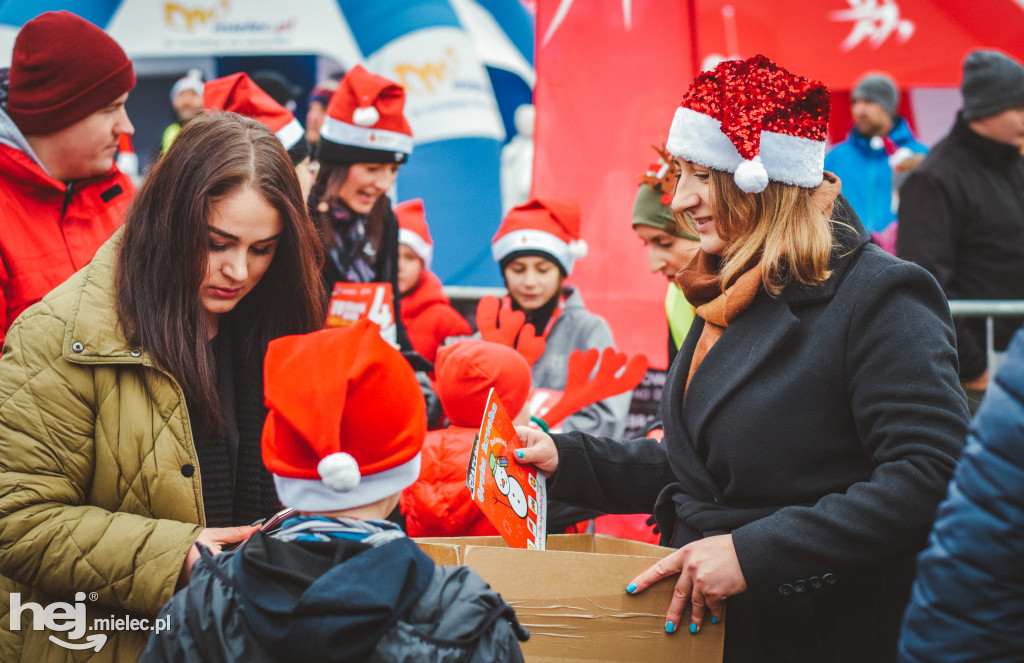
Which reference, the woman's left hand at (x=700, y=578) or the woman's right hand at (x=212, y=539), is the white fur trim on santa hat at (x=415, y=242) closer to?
the woman's right hand at (x=212, y=539)

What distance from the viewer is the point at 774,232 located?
A: 203cm

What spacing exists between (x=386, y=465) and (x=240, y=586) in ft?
1.03

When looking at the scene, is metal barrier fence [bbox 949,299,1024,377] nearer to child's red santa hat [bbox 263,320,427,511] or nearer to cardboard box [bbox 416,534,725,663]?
cardboard box [bbox 416,534,725,663]

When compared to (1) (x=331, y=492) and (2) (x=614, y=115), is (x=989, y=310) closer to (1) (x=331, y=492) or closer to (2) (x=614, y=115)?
(2) (x=614, y=115)

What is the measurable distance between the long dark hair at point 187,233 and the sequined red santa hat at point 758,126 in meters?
1.01

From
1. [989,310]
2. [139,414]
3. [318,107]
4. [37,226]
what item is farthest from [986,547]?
[318,107]

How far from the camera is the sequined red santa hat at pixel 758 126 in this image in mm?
2021

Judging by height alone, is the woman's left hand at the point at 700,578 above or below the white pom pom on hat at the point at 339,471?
below

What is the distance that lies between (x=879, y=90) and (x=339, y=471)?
6701mm

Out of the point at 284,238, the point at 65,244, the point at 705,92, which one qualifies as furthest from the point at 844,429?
the point at 65,244

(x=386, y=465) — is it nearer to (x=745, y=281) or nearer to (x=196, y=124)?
(x=745, y=281)

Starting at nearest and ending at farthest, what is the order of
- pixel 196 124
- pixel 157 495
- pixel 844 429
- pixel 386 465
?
pixel 386 465, pixel 844 429, pixel 157 495, pixel 196 124

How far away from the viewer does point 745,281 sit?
2.02 meters

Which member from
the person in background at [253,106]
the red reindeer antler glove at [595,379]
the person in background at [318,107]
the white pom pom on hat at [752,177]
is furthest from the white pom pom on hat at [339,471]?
the person in background at [318,107]
